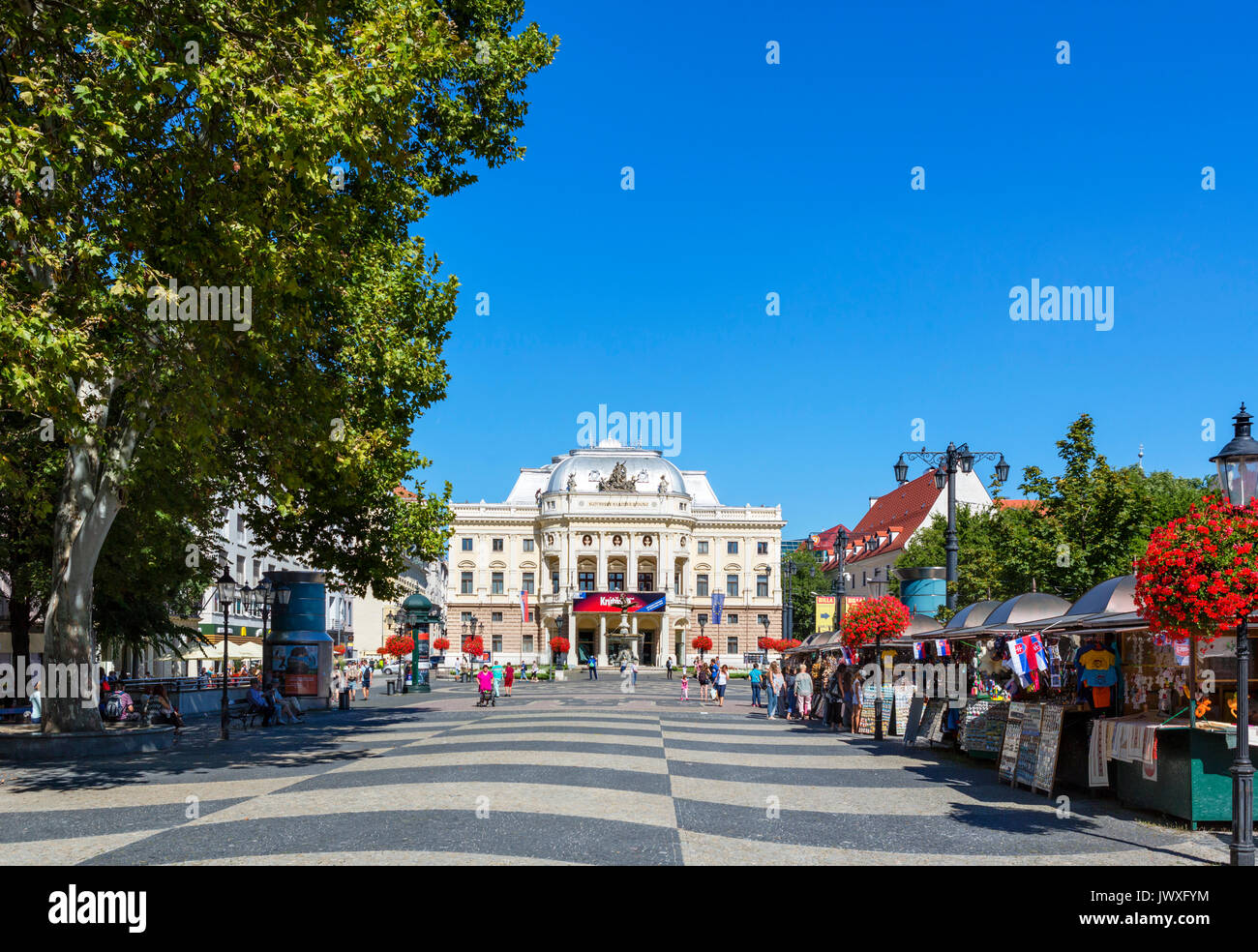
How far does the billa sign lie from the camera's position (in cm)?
9862

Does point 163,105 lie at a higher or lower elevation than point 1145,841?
higher

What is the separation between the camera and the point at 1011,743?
621 inches

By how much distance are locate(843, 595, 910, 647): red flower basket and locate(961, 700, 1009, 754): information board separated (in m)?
5.64

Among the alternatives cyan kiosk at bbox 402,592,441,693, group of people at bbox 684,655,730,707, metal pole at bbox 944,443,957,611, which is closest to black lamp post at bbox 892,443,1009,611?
metal pole at bbox 944,443,957,611

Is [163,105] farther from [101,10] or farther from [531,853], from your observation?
[531,853]

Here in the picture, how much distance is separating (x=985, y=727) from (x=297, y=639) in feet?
72.6

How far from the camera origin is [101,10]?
13.1 m

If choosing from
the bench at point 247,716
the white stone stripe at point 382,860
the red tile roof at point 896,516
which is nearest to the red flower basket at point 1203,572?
the white stone stripe at point 382,860

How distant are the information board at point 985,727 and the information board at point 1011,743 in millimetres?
866

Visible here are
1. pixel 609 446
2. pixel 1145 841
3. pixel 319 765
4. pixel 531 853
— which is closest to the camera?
pixel 531 853

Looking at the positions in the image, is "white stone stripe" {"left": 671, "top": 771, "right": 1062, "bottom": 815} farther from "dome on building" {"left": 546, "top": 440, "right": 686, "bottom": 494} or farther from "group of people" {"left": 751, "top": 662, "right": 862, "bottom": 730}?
"dome on building" {"left": 546, "top": 440, "right": 686, "bottom": 494}

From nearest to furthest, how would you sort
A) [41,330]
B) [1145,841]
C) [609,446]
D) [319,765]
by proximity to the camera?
[1145,841] < [41,330] < [319,765] < [609,446]

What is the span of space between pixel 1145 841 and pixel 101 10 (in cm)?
1556
